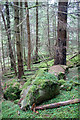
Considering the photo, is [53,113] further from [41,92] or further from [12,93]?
[12,93]

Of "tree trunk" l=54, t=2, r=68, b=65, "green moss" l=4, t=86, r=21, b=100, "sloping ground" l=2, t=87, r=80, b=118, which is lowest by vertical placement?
"green moss" l=4, t=86, r=21, b=100

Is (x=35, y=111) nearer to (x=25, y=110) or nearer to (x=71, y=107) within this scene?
(x=25, y=110)

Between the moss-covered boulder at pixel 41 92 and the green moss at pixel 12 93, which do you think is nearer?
the moss-covered boulder at pixel 41 92

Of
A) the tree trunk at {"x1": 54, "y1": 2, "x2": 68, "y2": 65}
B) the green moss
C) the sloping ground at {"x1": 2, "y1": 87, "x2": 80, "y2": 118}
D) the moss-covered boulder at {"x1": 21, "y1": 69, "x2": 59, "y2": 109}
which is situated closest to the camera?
the sloping ground at {"x1": 2, "y1": 87, "x2": 80, "y2": 118}

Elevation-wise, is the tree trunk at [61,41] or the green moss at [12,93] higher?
the tree trunk at [61,41]

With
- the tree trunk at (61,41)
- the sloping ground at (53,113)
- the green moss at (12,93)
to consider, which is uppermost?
the tree trunk at (61,41)

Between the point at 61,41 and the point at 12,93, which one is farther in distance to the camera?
the point at 61,41

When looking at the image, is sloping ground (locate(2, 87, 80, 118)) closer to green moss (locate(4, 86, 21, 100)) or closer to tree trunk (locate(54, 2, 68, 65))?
green moss (locate(4, 86, 21, 100))

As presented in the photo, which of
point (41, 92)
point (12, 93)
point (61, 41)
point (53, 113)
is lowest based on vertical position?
point (12, 93)

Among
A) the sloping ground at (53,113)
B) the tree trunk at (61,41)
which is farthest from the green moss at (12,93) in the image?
the tree trunk at (61,41)

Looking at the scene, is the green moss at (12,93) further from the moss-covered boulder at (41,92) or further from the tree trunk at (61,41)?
the tree trunk at (61,41)

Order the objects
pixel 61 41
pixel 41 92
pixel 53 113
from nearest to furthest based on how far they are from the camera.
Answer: pixel 53 113 → pixel 41 92 → pixel 61 41

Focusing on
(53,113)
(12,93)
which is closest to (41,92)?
(53,113)

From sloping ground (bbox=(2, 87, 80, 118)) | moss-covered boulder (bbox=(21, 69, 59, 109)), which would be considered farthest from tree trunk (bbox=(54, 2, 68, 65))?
sloping ground (bbox=(2, 87, 80, 118))
